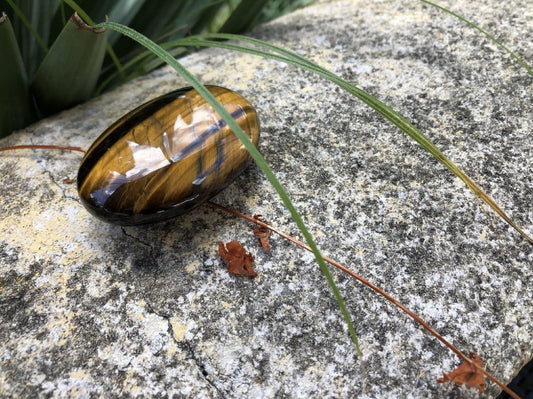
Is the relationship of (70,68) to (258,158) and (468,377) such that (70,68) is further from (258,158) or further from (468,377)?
(468,377)

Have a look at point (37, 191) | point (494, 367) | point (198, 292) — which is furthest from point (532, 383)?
point (37, 191)

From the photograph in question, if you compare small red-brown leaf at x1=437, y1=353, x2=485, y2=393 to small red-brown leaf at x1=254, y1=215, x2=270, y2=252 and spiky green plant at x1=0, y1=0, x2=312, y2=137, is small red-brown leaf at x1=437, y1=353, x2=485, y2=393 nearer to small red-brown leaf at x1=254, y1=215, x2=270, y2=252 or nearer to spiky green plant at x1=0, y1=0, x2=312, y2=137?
small red-brown leaf at x1=254, y1=215, x2=270, y2=252

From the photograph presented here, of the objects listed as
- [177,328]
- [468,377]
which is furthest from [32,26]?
[468,377]

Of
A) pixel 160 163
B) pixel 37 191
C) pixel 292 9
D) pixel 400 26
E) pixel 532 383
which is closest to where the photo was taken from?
pixel 160 163

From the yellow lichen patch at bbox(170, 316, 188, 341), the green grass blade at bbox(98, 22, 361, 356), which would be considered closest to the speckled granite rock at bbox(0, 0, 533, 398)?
the yellow lichen patch at bbox(170, 316, 188, 341)

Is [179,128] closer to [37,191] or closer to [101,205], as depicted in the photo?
[101,205]
